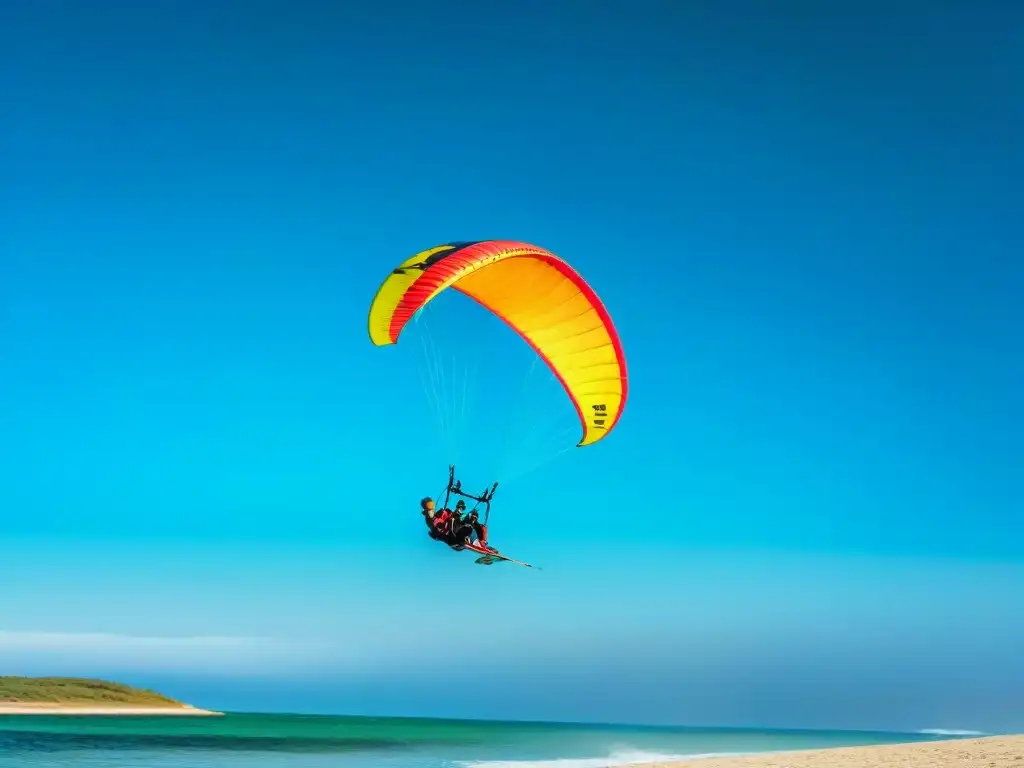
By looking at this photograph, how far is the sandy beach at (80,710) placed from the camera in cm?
6425

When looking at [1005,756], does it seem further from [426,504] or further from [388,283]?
[388,283]

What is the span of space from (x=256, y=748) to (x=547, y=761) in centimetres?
1136

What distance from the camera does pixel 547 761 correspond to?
3058cm

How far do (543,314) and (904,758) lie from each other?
402 inches

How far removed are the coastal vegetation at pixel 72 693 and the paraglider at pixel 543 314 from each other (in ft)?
203

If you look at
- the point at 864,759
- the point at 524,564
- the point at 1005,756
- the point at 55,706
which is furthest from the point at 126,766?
the point at 55,706

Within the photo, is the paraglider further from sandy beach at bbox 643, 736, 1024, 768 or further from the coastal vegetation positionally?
the coastal vegetation

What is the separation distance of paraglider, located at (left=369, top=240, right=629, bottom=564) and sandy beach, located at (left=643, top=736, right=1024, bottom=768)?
21.9 feet

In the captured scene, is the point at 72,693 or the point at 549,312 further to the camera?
the point at 72,693

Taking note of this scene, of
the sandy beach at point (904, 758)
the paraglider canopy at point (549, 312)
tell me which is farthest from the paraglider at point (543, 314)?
the sandy beach at point (904, 758)

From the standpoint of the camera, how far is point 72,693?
75.2m

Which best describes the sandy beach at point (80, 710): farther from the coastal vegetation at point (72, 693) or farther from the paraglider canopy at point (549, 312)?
the paraglider canopy at point (549, 312)

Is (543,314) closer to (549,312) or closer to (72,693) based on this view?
(549,312)

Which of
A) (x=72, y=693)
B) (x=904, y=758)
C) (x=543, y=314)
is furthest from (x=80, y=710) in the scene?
(x=904, y=758)
